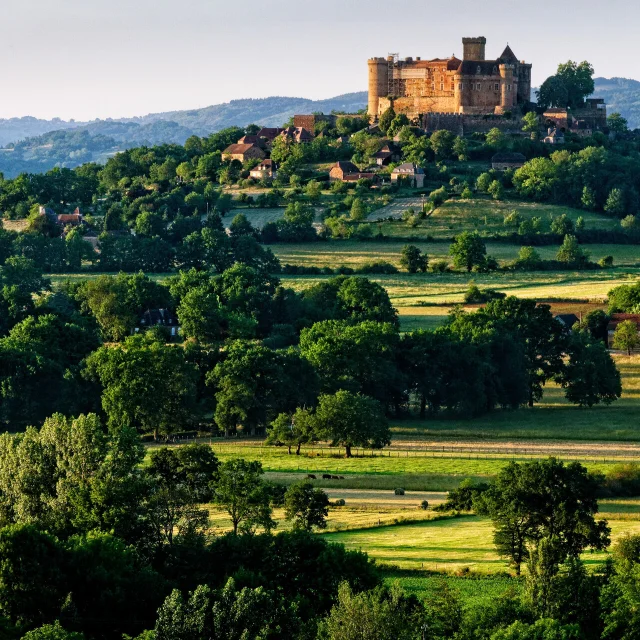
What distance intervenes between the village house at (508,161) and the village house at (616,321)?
51.7 meters

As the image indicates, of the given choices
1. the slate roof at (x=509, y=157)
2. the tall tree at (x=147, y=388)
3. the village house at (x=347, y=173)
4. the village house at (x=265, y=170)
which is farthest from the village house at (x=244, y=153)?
the tall tree at (x=147, y=388)

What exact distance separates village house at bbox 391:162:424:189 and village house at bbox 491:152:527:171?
25.1 feet

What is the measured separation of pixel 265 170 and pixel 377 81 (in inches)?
574

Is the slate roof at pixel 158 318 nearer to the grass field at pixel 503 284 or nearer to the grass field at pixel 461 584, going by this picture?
the grass field at pixel 503 284

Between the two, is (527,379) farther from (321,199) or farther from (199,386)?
(321,199)

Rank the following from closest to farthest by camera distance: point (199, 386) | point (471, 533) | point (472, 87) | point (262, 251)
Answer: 1. point (471, 533)
2. point (199, 386)
3. point (262, 251)
4. point (472, 87)

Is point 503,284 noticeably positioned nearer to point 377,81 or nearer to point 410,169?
point 410,169

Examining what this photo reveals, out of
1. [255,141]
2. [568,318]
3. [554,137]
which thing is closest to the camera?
[568,318]

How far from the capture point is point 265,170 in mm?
141625

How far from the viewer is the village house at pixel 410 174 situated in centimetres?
13325

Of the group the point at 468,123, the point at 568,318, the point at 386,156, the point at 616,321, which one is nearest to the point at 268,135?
the point at 386,156

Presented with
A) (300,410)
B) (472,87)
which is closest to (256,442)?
(300,410)

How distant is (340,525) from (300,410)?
1628 cm

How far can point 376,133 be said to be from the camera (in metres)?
143
